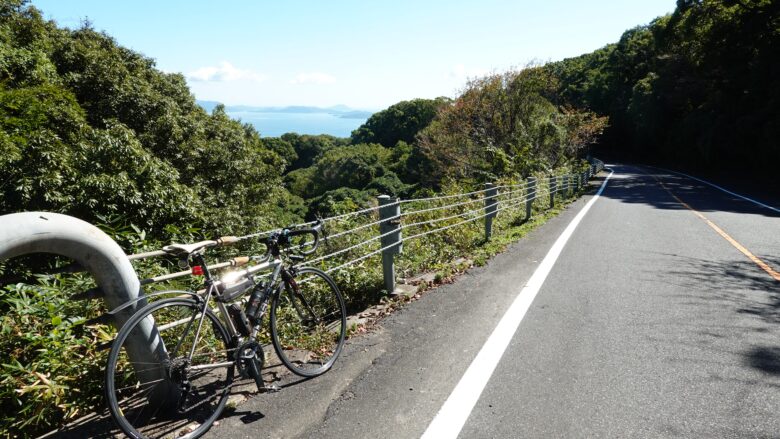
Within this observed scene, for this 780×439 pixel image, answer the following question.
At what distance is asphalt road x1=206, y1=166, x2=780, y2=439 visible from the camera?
114 inches

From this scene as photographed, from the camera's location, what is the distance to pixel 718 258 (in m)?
7.44

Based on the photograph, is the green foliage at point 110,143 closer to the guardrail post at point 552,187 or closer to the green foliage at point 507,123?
the green foliage at point 507,123

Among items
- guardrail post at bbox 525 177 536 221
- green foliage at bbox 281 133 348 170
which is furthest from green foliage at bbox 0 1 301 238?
green foliage at bbox 281 133 348 170

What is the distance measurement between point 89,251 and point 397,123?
3680 inches

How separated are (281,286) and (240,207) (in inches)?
666

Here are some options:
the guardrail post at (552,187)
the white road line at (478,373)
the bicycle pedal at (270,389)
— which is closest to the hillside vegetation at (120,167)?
the bicycle pedal at (270,389)

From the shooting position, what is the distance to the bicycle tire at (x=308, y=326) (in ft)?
12.2

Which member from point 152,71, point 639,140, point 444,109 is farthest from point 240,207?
point 639,140

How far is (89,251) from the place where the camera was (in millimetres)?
2592

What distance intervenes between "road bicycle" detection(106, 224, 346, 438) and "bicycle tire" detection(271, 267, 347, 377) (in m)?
0.02

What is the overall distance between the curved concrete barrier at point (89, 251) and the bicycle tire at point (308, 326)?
965 millimetres

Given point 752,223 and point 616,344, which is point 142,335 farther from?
point 752,223

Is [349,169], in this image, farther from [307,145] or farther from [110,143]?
[110,143]

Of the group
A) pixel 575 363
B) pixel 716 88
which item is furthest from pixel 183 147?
pixel 716 88
